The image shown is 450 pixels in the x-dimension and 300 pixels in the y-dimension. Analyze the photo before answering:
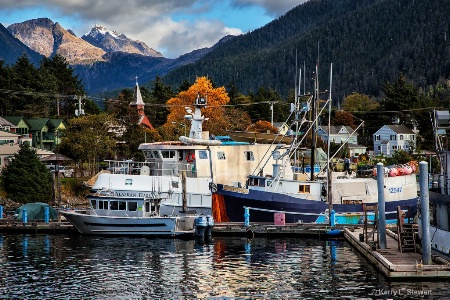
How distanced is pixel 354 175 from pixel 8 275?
30.4 metres

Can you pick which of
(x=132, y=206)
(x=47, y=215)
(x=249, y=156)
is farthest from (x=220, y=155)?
(x=47, y=215)

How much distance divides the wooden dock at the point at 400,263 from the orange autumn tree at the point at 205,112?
159ft

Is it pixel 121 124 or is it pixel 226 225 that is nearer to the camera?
pixel 226 225

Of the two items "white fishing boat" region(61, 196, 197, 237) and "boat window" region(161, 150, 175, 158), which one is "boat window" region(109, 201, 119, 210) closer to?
"white fishing boat" region(61, 196, 197, 237)

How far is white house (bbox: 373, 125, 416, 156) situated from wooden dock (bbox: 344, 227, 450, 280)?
79.8 meters

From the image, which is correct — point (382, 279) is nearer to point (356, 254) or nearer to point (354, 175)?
point (356, 254)

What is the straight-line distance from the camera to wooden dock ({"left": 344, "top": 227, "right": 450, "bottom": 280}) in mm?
29938

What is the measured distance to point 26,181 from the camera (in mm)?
63031

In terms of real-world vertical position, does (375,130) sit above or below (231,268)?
above

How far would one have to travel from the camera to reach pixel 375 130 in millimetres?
126875

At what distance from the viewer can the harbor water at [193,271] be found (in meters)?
29.2

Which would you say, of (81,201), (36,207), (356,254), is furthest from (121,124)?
(356,254)

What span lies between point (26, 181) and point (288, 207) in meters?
27.8

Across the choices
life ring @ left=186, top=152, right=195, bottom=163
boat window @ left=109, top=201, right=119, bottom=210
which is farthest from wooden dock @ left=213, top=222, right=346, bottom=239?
boat window @ left=109, top=201, right=119, bottom=210
